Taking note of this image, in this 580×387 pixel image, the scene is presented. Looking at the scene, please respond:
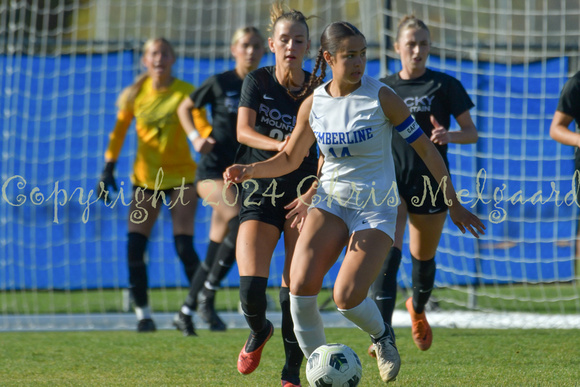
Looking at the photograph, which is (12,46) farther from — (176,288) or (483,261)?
(483,261)

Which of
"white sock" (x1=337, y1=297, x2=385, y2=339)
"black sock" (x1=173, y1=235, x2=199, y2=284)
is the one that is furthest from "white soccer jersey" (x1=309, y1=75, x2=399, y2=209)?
"black sock" (x1=173, y1=235, x2=199, y2=284)

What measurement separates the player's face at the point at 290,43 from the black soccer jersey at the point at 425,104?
1.17m

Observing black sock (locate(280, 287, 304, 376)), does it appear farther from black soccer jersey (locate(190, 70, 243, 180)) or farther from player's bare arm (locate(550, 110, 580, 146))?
player's bare arm (locate(550, 110, 580, 146))

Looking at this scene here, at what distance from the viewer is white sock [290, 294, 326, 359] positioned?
367 cm

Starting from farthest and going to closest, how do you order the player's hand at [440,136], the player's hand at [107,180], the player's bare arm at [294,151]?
the player's hand at [107,180]
the player's hand at [440,136]
the player's bare arm at [294,151]

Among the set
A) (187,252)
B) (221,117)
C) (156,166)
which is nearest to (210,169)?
(221,117)

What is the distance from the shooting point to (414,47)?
16.9 feet

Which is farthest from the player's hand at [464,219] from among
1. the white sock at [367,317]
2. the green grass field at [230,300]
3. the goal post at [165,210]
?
the goal post at [165,210]

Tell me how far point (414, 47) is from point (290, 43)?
132 cm

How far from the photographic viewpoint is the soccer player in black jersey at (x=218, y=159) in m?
6.03

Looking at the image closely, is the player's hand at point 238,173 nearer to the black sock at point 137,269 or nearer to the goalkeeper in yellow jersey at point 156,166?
the goalkeeper in yellow jersey at point 156,166

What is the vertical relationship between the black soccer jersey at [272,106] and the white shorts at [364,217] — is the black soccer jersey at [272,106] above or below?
above

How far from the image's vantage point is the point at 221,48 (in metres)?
9.20

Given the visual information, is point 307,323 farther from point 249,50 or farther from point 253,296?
point 249,50
